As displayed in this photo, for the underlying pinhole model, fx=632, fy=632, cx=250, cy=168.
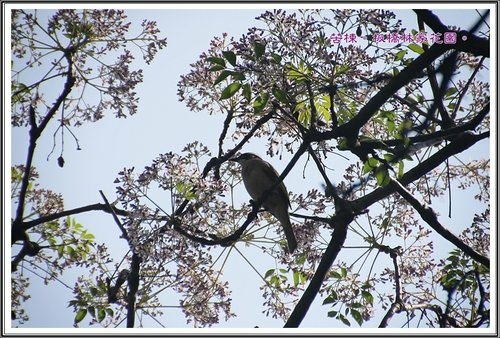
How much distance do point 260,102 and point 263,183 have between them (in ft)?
10.5

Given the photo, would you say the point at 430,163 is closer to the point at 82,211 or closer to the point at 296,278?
the point at 296,278

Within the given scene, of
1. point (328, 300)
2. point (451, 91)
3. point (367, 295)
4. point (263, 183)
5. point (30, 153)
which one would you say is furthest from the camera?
Result: point (263, 183)

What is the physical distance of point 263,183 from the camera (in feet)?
25.3

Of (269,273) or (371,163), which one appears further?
(269,273)

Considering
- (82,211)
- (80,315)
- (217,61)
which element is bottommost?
(80,315)

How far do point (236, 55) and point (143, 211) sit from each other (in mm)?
1380

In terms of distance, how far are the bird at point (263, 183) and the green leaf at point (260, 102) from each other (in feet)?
5.05

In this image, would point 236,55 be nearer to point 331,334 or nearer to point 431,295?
point 331,334

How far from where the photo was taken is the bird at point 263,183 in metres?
5.99

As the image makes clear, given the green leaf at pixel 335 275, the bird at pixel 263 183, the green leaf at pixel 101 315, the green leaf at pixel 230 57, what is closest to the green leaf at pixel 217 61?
the green leaf at pixel 230 57

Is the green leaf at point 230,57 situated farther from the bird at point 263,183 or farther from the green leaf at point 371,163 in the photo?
the bird at point 263,183

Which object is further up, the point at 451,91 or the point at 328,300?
the point at 451,91

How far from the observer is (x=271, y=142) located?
18.2 feet

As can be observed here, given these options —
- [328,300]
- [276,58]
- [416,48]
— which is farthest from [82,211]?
[416,48]
